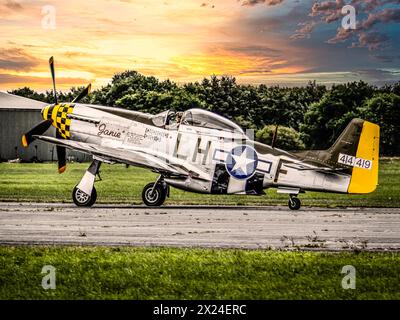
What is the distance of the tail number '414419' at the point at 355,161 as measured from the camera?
2136 centimetres

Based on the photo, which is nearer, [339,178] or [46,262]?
[46,262]

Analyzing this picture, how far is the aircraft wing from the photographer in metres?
21.4

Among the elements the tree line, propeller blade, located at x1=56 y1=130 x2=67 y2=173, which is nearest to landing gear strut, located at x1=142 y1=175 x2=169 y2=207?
propeller blade, located at x1=56 y1=130 x2=67 y2=173

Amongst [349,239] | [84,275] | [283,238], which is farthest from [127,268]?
[349,239]

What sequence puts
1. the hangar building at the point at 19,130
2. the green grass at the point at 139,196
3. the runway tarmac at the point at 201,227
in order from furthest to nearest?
the hangar building at the point at 19,130 < the green grass at the point at 139,196 < the runway tarmac at the point at 201,227

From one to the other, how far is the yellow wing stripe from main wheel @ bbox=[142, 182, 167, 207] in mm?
5627

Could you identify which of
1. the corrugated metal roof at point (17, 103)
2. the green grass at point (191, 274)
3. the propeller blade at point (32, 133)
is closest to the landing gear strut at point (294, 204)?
the propeller blade at point (32, 133)

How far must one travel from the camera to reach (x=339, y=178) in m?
21.1

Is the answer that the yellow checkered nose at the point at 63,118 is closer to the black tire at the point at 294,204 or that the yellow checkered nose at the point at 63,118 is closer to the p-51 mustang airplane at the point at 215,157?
the p-51 mustang airplane at the point at 215,157

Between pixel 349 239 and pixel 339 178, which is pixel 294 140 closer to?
pixel 339 178

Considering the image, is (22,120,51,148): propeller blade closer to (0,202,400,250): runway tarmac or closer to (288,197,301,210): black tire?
(0,202,400,250): runway tarmac

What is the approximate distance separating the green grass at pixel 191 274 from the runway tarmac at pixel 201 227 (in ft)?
4.24

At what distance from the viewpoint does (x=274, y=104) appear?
4600 cm
